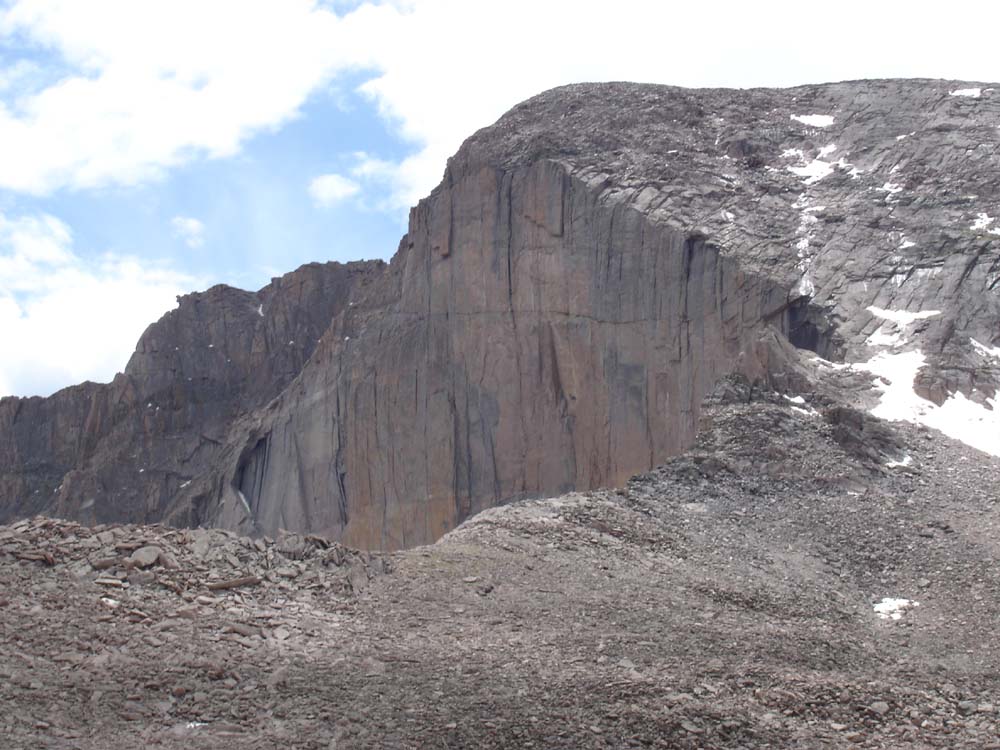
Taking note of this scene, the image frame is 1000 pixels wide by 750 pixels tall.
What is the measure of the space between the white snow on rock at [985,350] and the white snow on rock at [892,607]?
12.8 m

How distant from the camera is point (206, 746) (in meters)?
13.1

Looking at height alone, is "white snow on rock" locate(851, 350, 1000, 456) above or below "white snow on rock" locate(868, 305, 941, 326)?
below

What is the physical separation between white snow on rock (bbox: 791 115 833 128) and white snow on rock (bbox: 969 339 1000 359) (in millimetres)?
12350

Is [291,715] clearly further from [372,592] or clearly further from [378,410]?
[378,410]

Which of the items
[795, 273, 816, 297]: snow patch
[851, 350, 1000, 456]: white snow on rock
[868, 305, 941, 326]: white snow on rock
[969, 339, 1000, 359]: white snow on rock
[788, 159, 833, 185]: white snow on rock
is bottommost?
[851, 350, 1000, 456]: white snow on rock

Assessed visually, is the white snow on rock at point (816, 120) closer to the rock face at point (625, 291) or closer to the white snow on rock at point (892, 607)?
the rock face at point (625, 291)

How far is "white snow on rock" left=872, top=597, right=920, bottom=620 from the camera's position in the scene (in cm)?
1942

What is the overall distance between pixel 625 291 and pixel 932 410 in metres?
11.5

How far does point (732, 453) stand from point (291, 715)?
44.0 feet

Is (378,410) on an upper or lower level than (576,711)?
upper

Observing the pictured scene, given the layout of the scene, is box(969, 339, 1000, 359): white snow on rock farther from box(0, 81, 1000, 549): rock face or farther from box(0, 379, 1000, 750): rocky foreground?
box(0, 379, 1000, 750): rocky foreground

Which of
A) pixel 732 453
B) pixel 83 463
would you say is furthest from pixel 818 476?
pixel 83 463

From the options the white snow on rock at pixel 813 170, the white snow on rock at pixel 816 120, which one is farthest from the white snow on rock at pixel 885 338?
the white snow on rock at pixel 816 120

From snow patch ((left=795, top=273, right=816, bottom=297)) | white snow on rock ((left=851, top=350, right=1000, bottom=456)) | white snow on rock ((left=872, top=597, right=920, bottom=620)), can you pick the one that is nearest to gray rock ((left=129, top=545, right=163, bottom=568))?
white snow on rock ((left=872, top=597, right=920, bottom=620))
